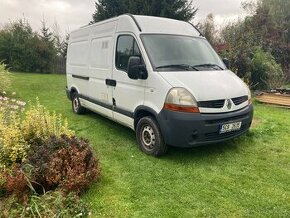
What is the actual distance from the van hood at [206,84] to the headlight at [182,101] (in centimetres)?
8

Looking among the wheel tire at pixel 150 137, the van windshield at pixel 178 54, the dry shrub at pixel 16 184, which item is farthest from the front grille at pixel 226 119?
the dry shrub at pixel 16 184

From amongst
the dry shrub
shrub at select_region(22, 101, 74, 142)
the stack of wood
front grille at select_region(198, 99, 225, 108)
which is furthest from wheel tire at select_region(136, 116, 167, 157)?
the stack of wood

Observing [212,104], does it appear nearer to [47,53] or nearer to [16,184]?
[16,184]

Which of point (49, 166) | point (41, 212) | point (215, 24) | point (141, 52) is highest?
point (215, 24)

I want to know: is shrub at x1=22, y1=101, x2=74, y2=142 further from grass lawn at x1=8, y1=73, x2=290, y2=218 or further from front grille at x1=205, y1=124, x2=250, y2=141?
front grille at x1=205, y1=124, x2=250, y2=141

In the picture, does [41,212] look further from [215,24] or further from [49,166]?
[215,24]

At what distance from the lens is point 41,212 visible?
11.8 ft

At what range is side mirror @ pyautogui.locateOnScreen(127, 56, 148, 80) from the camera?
5.34 m

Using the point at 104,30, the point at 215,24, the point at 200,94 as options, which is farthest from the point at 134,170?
the point at 215,24

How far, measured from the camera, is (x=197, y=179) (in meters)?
4.64

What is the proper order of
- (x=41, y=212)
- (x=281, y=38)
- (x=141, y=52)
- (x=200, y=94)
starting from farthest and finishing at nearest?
(x=281, y=38) → (x=141, y=52) → (x=200, y=94) → (x=41, y=212)

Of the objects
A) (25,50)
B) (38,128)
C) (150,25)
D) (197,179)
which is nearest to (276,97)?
(150,25)

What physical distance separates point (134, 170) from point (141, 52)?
207cm

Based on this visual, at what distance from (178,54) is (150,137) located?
1589mm
